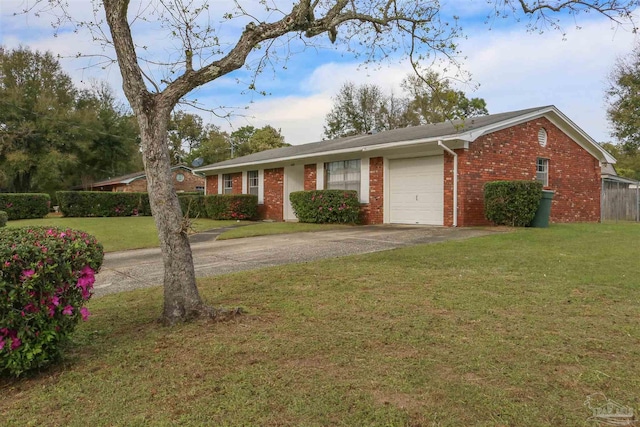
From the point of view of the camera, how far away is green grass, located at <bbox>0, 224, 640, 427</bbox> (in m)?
2.44

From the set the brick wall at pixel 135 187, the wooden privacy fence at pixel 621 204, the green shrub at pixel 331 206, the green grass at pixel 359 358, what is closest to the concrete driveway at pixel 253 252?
the green grass at pixel 359 358

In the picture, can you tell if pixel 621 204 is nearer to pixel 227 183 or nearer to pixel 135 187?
pixel 227 183

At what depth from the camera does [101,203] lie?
2322 cm

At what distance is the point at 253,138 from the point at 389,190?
35.0 meters

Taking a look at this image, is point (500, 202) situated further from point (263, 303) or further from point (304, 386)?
point (304, 386)

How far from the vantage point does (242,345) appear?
3.45 meters

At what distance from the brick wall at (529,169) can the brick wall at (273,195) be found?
27.3ft

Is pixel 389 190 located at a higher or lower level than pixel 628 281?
higher

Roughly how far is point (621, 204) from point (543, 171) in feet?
30.2

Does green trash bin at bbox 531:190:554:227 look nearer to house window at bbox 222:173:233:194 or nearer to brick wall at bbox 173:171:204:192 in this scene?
house window at bbox 222:173:233:194

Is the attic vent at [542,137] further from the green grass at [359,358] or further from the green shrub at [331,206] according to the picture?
the green grass at [359,358]

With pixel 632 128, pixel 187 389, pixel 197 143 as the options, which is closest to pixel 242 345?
pixel 187 389

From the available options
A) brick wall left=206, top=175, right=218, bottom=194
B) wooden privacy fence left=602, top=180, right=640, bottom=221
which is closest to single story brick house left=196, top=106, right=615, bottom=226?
wooden privacy fence left=602, top=180, right=640, bottom=221

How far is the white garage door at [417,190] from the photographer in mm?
13281
